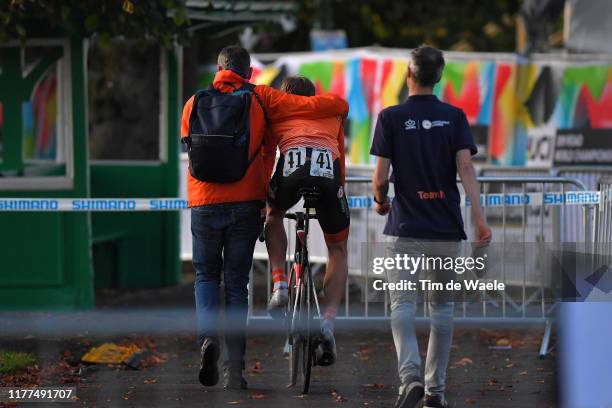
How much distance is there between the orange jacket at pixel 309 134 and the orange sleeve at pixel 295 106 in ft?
0.11

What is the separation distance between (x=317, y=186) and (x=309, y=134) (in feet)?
1.06

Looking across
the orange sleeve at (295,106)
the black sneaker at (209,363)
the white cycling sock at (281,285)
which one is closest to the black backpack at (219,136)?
the orange sleeve at (295,106)

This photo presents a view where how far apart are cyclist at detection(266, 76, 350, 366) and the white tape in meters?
2.65

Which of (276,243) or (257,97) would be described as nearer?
(257,97)

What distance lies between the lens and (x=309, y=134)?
26.6 ft

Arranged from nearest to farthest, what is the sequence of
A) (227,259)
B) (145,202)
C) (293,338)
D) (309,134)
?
(309,134)
(227,259)
(293,338)
(145,202)

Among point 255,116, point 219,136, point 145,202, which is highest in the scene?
point 255,116

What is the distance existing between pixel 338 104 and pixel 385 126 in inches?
25.1

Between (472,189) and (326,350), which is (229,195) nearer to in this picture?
(326,350)

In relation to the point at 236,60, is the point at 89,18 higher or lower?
higher

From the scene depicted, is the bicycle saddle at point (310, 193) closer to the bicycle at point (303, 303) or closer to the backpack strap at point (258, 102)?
the bicycle at point (303, 303)

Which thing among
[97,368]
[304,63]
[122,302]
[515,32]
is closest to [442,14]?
[515,32]

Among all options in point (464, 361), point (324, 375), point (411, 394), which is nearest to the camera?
point (411, 394)
